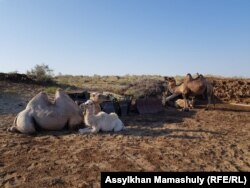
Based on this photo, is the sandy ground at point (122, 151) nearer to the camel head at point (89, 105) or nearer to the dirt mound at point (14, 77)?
the camel head at point (89, 105)

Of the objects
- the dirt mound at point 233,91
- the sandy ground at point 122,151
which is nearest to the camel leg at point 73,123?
the sandy ground at point 122,151

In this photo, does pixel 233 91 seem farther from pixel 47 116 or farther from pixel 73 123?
pixel 47 116

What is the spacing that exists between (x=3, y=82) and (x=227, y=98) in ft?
36.1

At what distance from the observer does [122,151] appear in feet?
26.7

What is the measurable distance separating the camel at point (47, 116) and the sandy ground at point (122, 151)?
25 cm

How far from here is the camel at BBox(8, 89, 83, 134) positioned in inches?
393

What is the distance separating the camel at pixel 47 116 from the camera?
9977mm

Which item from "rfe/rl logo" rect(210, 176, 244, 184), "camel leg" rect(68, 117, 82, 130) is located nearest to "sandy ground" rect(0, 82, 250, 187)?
"camel leg" rect(68, 117, 82, 130)

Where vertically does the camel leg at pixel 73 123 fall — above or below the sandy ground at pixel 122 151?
above

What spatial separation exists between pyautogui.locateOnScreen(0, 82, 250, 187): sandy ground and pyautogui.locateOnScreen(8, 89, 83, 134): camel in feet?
0.82

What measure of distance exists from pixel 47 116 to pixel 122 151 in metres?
2.88

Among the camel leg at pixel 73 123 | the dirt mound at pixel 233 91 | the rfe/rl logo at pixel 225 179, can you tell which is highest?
the dirt mound at pixel 233 91

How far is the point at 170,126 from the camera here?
1115 cm

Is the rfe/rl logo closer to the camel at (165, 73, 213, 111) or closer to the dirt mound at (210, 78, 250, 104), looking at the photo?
the camel at (165, 73, 213, 111)
